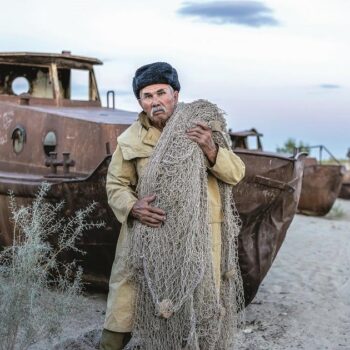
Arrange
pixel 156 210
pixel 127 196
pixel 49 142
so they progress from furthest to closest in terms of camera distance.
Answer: pixel 49 142 → pixel 127 196 → pixel 156 210

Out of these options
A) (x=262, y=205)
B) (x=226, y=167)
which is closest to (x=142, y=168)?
(x=226, y=167)

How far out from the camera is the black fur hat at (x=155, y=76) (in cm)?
379

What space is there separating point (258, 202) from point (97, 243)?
130 cm

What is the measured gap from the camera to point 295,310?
6305 millimetres

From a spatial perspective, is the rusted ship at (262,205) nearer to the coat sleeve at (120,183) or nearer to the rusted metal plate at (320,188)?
A: the coat sleeve at (120,183)

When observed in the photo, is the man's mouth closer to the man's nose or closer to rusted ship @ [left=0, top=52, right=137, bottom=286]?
the man's nose

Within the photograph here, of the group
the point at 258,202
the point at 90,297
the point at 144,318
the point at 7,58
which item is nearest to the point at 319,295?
the point at 258,202

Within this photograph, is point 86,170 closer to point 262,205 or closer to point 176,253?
point 262,205

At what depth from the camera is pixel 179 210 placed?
146 inches

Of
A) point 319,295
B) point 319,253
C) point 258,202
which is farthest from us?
point 319,253

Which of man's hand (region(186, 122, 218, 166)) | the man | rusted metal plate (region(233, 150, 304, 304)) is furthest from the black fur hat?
rusted metal plate (region(233, 150, 304, 304))

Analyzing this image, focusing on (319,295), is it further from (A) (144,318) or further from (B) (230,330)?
(A) (144,318)

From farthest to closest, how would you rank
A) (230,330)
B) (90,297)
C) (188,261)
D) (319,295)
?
1. (319,295)
2. (90,297)
3. (230,330)
4. (188,261)

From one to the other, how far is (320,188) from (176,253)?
1049cm
